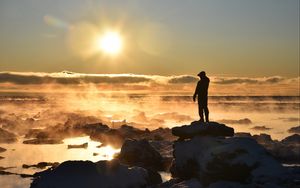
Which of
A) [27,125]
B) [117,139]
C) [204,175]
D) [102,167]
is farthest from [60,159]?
[27,125]

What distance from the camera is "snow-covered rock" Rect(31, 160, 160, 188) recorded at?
2805 cm

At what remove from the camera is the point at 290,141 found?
56938mm

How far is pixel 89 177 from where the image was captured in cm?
2848

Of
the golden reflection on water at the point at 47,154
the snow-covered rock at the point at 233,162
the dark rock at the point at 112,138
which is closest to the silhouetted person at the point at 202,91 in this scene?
the snow-covered rock at the point at 233,162

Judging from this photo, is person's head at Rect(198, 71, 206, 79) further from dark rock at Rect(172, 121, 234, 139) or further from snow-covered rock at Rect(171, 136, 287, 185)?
snow-covered rock at Rect(171, 136, 287, 185)

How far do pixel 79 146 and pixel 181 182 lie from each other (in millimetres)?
39941

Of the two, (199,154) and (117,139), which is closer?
(199,154)

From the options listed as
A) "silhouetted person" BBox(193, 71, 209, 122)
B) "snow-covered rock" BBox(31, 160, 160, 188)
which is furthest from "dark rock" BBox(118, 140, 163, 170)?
"silhouetted person" BBox(193, 71, 209, 122)

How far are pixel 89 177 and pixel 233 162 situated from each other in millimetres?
9017

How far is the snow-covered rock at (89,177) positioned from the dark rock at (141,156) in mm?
15453

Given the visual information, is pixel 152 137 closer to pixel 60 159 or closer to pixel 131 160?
pixel 60 159

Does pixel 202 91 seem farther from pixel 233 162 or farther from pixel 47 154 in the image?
pixel 47 154

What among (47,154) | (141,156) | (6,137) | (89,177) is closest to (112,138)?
(47,154)

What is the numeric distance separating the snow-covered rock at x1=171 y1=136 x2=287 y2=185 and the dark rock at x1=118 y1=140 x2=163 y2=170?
15.3 m
